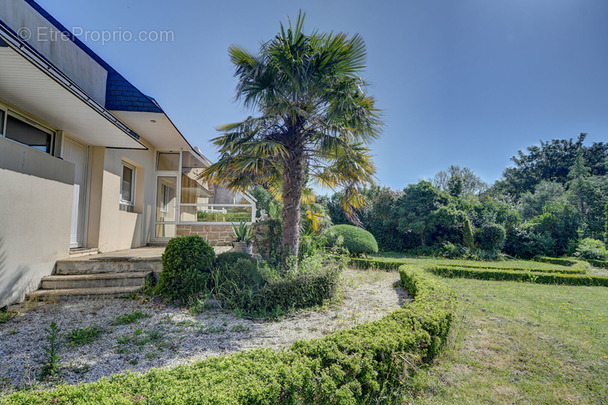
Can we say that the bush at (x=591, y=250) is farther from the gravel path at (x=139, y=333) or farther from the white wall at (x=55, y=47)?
the white wall at (x=55, y=47)

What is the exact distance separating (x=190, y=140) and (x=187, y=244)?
17.7 ft

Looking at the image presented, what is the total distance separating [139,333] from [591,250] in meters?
19.4

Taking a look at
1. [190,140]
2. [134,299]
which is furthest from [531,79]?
[134,299]

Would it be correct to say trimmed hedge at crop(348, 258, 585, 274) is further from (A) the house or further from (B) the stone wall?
(B) the stone wall

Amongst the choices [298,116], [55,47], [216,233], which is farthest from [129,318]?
[216,233]

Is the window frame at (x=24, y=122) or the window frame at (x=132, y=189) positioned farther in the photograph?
the window frame at (x=132, y=189)

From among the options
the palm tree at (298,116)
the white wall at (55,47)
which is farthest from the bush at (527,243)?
the white wall at (55,47)

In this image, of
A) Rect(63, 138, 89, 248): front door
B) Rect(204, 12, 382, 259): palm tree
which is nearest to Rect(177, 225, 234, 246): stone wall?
Rect(63, 138, 89, 248): front door

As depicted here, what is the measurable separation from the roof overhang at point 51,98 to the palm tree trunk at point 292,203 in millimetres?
3693

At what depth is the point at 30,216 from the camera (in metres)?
5.14

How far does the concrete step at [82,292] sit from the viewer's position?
5154mm

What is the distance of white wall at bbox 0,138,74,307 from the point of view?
4.68 metres

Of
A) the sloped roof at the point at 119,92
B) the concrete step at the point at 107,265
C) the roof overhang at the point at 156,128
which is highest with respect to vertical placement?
the sloped roof at the point at 119,92

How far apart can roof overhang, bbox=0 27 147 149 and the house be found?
0.7 inches
